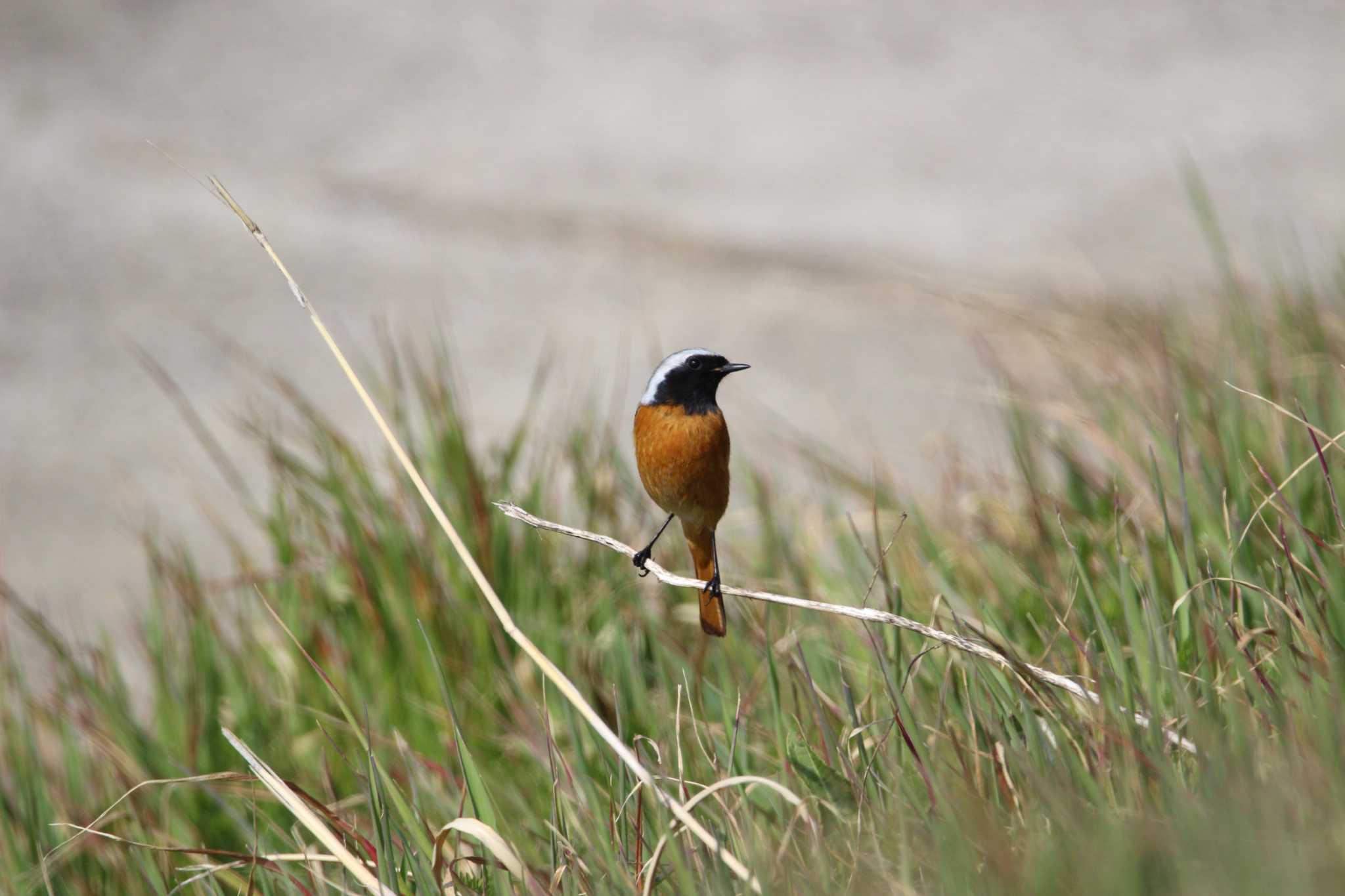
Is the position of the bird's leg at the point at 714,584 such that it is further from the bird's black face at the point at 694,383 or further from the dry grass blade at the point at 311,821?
the dry grass blade at the point at 311,821

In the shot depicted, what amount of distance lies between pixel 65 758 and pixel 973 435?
4.29 metres

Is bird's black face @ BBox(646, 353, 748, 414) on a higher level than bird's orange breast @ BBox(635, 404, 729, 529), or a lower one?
higher

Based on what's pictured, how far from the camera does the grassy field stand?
133 cm

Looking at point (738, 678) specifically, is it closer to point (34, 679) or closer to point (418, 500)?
point (418, 500)

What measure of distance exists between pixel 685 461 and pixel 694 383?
11 cm

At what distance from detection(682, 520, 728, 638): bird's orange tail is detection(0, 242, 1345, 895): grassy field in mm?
117

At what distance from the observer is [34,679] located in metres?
4.59

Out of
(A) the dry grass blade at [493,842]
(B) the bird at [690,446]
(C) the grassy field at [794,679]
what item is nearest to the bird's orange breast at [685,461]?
(B) the bird at [690,446]

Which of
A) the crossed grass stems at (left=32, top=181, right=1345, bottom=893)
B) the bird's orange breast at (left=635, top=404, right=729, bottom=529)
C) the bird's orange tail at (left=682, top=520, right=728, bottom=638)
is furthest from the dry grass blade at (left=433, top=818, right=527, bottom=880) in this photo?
the bird's orange breast at (left=635, top=404, right=729, bottom=529)

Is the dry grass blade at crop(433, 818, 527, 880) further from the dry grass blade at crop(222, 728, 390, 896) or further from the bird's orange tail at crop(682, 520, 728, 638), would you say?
the bird's orange tail at crop(682, 520, 728, 638)

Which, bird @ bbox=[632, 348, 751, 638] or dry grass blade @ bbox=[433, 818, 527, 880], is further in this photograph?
dry grass blade @ bbox=[433, 818, 527, 880]

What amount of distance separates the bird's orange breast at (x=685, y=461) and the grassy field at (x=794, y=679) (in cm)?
23

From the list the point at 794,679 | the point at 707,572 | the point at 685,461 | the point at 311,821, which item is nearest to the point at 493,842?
the point at 311,821

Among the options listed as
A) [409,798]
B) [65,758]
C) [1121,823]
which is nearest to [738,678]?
[409,798]
